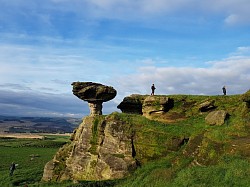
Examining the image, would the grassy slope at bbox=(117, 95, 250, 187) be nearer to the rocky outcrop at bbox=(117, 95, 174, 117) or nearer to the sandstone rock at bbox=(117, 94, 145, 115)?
the rocky outcrop at bbox=(117, 95, 174, 117)

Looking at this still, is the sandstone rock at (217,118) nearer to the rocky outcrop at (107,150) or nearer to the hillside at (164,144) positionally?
the hillside at (164,144)

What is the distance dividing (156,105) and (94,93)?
31.8ft

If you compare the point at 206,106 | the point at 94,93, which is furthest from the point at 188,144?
the point at 94,93

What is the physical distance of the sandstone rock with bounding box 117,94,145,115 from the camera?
160 feet

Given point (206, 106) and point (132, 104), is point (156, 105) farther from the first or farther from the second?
point (206, 106)

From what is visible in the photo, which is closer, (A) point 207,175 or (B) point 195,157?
(A) point 207,175

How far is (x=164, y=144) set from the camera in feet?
122

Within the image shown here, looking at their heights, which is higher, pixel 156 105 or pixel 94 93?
Answer: pixel 94 93

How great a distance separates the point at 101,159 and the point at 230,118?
54.4 ft

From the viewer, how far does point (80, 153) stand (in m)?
43.0

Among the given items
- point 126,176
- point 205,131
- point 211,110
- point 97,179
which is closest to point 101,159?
point 97,179

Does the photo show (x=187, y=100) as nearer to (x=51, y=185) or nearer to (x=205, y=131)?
(x=205, y=131)

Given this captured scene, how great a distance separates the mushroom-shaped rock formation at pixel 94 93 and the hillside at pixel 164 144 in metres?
2.68

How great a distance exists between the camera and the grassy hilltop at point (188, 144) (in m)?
27.5
